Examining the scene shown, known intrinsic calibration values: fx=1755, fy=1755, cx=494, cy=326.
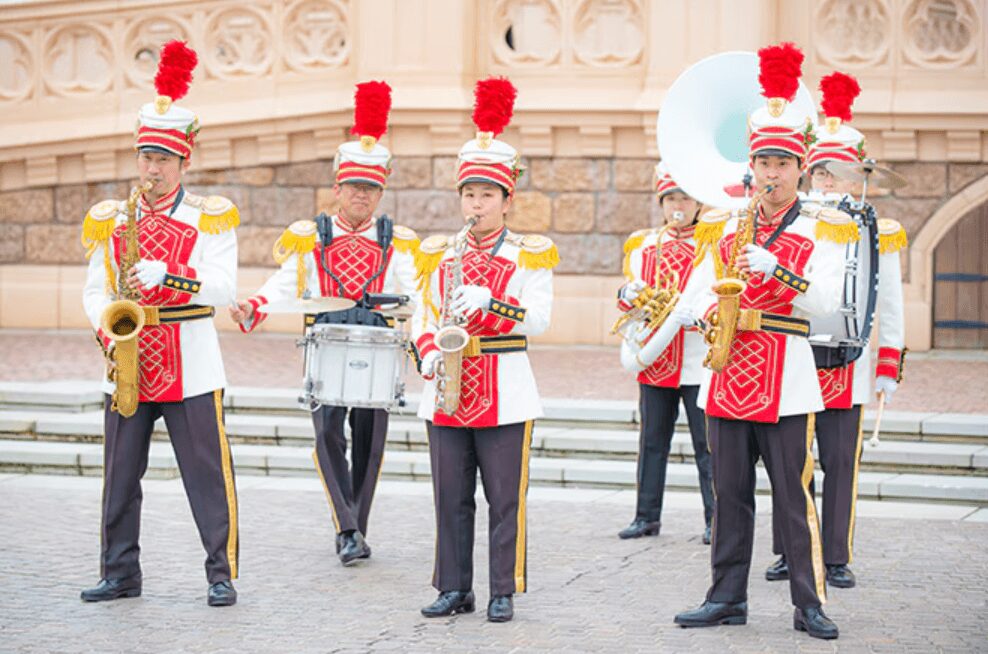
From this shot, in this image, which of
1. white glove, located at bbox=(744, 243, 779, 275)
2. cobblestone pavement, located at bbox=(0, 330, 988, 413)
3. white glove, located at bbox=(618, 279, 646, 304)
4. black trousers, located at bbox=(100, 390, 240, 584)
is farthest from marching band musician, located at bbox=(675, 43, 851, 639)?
cobblestone pavement, located at bbox=(0, 330, 988, 413)

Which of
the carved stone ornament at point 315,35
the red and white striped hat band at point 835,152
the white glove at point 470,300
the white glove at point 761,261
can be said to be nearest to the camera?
the white glove at point 761,261

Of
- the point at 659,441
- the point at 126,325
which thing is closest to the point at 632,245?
the point at 659,441

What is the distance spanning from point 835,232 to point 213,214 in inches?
106

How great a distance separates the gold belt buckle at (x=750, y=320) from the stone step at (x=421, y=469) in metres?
3.74

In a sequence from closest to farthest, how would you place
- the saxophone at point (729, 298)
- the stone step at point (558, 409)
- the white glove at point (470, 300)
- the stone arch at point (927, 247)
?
the saxophone at point (729, 298)
the white glove at point (470, 300)
the stone step at point (558, 409)
the stone arch at point (927, 247)

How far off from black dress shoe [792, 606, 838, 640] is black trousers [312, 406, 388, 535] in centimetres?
248

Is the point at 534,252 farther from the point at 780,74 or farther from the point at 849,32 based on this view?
the point at 849,32

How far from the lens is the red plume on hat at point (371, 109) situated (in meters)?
8.61

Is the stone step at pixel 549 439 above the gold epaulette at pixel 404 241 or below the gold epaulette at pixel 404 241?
below

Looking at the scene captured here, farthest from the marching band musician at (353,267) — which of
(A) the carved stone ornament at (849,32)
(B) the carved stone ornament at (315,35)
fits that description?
(A) the carved stone ornament at (849,32)

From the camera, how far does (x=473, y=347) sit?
24.2 feet

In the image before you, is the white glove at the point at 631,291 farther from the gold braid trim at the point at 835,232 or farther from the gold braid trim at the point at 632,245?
the gold braid trim at the point at 835,232

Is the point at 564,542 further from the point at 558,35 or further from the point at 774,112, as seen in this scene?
the point at 558,35

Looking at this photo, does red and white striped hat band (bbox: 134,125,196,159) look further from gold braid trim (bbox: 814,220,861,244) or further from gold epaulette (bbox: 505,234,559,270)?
gold braid trim (bbox: 814,220,861,244)
